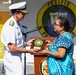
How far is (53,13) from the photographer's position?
9.10 metres

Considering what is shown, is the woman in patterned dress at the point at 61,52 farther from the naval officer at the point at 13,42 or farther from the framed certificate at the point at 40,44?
the framed certificate at the point at 40,44

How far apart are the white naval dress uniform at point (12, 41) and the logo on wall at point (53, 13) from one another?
13.0 ft

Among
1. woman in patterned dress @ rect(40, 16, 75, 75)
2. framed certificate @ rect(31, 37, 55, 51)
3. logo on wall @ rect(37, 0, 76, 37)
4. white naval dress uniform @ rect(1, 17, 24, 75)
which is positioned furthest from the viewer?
logo on wall @ rect(37, 0, 76, 37)

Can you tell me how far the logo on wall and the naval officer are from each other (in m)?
3.86

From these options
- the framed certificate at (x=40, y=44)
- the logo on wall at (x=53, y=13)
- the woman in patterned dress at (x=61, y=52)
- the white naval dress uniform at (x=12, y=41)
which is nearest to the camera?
the woman in patterned dress at (x=61, y=52)

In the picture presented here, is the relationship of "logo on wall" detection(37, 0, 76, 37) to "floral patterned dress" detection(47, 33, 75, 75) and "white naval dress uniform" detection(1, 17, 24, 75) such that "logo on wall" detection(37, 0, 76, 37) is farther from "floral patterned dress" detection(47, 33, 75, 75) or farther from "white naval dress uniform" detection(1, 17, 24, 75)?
"floral patterned dress" detection(47, 33, 75, 75)

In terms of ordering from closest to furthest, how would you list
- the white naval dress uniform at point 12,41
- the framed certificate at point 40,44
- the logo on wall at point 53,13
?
the white naval dress uniform at point 12,41
the framed certificate at point 40,44
the logo on wall at point 53,13

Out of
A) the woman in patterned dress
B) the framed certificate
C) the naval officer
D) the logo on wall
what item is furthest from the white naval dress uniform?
the logo on wall

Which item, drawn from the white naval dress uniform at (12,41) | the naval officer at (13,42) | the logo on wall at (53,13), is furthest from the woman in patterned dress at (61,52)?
the logo on wall at (53,13)

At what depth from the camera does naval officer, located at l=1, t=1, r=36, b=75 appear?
4898mm

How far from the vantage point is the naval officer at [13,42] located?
16.1 ft

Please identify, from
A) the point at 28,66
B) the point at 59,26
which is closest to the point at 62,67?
the point at 59,26

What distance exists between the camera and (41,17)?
9.09m

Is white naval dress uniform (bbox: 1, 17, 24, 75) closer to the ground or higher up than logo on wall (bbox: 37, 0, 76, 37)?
closer to the ground
